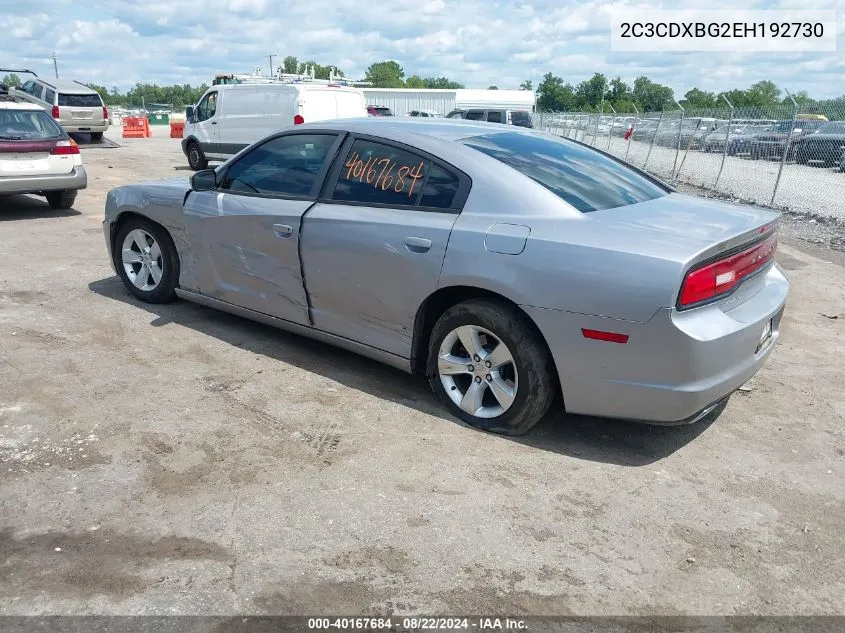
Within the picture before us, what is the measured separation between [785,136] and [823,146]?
2.13m

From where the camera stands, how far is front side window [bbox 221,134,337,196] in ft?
14.6

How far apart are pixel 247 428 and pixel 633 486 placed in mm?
1971

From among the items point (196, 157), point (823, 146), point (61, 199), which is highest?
point (823, 146)

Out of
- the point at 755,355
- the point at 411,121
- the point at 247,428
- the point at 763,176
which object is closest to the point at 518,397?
the point at 755,355

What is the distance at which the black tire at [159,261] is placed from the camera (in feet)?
17.7

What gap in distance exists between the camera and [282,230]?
174 inches

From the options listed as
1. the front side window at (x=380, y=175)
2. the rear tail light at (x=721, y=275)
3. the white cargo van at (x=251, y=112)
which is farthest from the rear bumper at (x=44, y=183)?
the rear tail light at (x=721, y=275)

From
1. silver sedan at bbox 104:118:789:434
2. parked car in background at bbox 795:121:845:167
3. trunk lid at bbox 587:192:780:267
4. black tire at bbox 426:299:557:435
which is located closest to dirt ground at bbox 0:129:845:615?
black tire at bbox 426:299:557:435

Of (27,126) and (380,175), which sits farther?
(27,126)

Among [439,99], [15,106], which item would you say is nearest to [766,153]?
[15,106]

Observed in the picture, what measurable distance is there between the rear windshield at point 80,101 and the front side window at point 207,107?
27.8 ft

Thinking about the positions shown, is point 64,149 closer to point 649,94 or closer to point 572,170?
point 572,170

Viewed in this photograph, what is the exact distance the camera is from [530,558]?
2.73 meters

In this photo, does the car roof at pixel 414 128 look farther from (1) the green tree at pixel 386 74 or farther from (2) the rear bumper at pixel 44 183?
(1) the green tree at pixel 386 74
